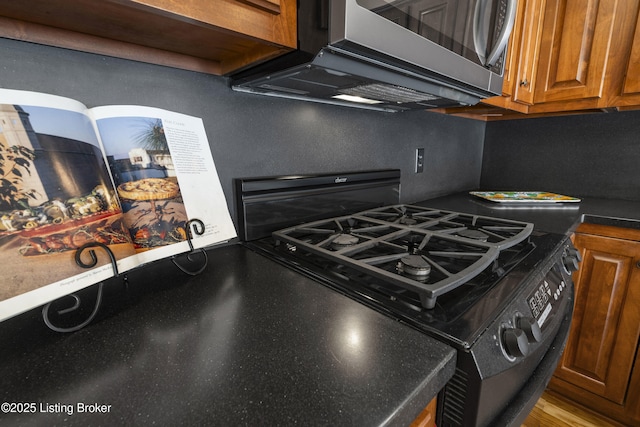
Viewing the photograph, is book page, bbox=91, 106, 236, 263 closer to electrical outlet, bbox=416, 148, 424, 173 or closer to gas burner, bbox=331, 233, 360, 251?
gas burner, bbox=331, 233, 360, 251

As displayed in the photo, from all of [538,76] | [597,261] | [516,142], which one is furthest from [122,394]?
[516,142]

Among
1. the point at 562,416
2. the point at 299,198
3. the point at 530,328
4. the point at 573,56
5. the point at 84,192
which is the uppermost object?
the point at 573,56

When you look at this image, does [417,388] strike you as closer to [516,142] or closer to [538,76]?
[538,76]

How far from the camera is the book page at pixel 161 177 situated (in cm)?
54

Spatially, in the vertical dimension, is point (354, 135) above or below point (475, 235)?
above

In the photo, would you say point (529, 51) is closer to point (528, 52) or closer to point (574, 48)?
point (528, 52)

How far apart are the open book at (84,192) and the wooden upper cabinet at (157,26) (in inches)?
5.2

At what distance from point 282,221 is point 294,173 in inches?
6.2

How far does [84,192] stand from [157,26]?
0.30 m

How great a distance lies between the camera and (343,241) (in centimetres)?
69

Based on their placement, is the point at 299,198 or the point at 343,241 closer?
the point at 343,241

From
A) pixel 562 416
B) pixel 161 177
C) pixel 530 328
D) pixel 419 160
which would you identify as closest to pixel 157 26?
pixel 161 177

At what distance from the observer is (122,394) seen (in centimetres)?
31

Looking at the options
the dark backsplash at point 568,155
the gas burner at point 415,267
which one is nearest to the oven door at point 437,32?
the gas burner at point 415,267
